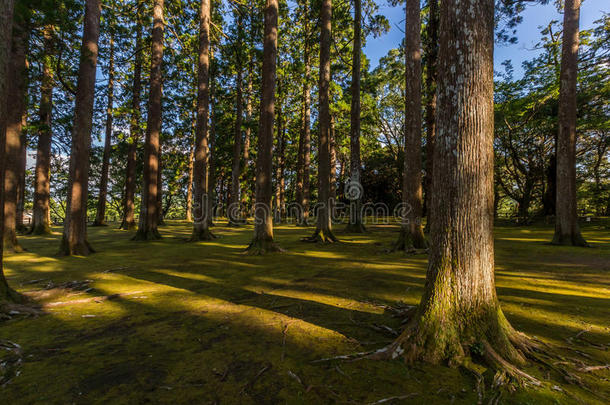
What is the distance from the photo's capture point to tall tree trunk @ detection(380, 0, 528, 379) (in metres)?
2.43

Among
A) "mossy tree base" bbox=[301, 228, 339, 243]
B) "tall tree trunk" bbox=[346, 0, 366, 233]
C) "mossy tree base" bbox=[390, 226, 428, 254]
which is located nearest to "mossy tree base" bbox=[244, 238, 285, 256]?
"mossy tree base" bbox=[301, 228, 339, 243]

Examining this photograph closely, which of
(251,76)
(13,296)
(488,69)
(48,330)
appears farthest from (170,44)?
(488,69)

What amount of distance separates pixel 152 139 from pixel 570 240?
17.6 metres

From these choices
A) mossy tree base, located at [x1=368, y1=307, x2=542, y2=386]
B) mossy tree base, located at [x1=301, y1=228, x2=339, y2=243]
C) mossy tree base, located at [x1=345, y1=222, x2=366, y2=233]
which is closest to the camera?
mossy tree base, located at [x1=368, y1=307, x2=542, y2=386]

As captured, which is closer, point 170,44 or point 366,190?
point 170,44

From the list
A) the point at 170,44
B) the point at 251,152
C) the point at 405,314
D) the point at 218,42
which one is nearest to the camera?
the point at 405,314

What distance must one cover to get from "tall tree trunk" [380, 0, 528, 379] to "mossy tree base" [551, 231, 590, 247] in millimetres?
10770

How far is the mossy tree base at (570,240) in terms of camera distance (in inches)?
383

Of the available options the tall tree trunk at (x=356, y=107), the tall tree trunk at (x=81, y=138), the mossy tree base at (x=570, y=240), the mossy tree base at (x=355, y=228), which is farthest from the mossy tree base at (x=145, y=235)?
the mossy tree base at (x=570, y=240)

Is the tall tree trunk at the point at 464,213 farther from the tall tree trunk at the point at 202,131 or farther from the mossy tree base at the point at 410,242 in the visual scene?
the tall tree trunk at the point at 202,131

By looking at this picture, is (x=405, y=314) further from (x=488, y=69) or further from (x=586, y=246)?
(x=586, y=246)

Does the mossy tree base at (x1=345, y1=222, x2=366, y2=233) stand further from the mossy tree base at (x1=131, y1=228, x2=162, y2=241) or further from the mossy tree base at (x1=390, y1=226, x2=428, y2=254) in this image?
the mossy tree base at (x1=131, y1=228, x2=162, y2=241)

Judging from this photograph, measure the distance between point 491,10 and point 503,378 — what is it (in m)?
A: 3.30

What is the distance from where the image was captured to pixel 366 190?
3108 centimetres
